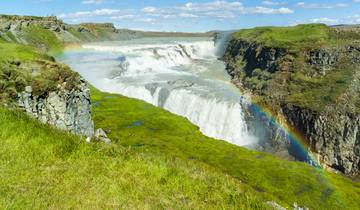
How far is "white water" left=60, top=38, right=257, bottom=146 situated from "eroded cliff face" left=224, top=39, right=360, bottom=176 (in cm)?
875

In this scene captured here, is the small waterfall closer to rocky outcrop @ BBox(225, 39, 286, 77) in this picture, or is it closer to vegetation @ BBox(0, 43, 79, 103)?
rocky outcrop @ BBox(225, 39, 286, 77)

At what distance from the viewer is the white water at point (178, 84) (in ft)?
328

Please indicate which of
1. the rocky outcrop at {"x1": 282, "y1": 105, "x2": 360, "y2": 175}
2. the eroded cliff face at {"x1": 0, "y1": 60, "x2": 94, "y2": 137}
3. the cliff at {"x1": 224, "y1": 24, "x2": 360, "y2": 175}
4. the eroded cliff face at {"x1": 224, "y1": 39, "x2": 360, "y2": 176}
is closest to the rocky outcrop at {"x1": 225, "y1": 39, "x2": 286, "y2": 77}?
the cliff at {"x1": 224, "y1": 24, "x2": 360, "y2": 175}

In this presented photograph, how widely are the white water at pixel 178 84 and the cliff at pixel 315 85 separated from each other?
900 centimetres

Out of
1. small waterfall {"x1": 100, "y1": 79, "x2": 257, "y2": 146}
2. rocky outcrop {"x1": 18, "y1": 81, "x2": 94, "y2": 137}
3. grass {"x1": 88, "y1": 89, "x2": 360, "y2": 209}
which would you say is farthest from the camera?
small waterfall {"x1": 100, "y1": 79, "x2": 257, "y2": 146}

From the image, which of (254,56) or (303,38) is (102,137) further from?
(254,56)

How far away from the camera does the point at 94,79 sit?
455ft

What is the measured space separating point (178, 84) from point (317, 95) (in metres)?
37.1

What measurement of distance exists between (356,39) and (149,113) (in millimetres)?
68811

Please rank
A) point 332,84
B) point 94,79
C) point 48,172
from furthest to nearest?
point 94,79
point 332,84
point 48,172

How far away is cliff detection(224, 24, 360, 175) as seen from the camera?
3551 inches

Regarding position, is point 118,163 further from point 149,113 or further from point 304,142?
point 304,142

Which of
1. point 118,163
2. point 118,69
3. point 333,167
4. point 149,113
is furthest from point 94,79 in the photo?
point 118,163

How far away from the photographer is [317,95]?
102562 millimetres
